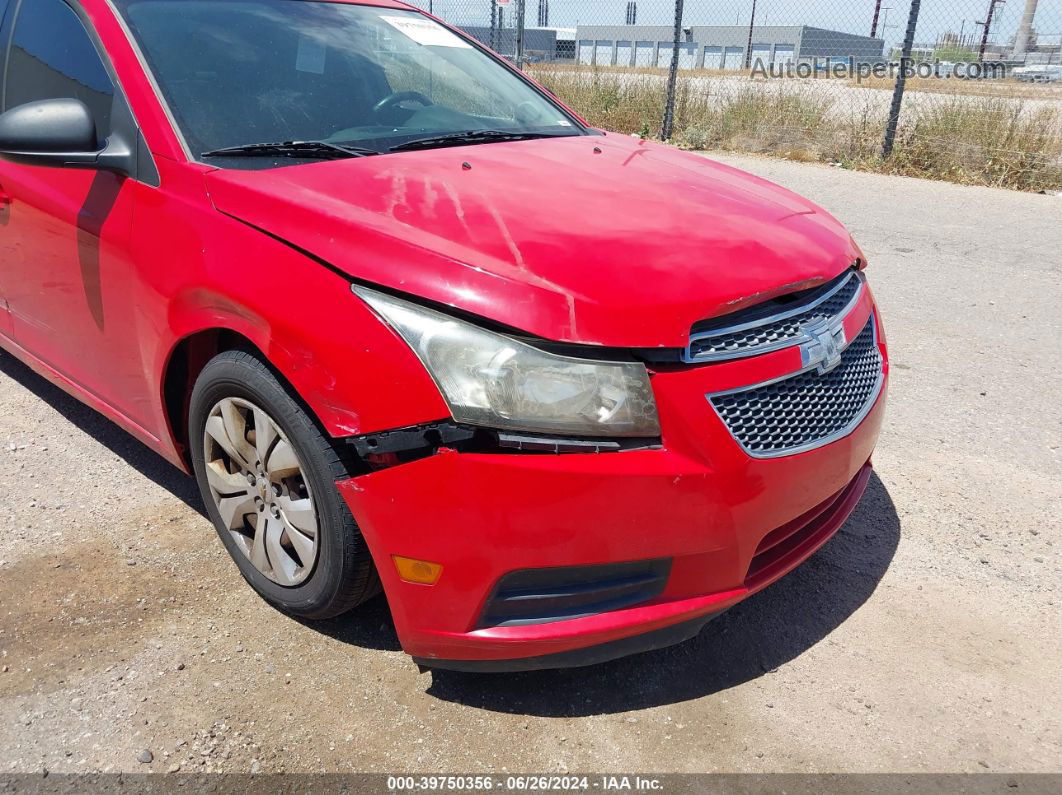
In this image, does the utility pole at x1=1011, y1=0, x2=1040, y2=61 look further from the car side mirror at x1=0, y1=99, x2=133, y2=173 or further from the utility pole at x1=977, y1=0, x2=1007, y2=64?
the car side mirror at x1=0, y1=99, x2=133, y2=173

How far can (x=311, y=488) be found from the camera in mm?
2133

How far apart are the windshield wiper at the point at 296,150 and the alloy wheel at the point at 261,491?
73 centimetres

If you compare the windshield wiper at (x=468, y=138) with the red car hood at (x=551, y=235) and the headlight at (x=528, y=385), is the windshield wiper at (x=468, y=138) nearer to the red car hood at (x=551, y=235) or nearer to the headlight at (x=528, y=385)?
the red car hood at (x=551, y=235)

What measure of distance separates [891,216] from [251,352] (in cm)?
725

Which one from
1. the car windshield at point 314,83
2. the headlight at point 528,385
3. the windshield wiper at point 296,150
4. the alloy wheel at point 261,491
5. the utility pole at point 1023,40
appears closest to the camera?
the headlight at point 528,385

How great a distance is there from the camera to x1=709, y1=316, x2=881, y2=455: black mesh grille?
1.96 meters

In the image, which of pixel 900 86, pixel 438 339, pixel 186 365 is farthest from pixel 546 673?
pixel 900 86

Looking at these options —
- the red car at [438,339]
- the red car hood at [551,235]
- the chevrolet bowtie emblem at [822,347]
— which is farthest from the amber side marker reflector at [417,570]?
the chevrolet bowtie emblem at [822,347]

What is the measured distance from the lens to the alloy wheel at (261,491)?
224cm

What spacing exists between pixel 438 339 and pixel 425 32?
2257 millimetres

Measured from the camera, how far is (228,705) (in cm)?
222

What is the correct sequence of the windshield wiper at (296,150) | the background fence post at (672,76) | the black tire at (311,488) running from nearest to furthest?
the black tire at (311,488) < the windshield wiper at (296,150) < the background fence post at (672,76)

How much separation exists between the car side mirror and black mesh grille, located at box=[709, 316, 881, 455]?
1.89m

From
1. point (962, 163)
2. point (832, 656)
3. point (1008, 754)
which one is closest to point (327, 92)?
point (832, 656)
